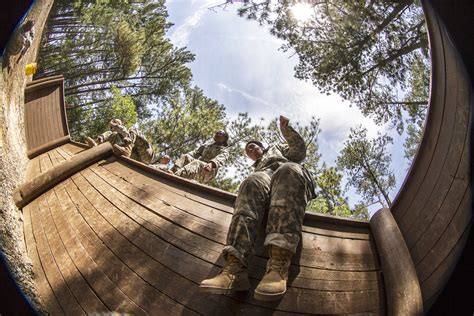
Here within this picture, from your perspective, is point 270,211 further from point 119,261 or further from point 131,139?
point 131,139

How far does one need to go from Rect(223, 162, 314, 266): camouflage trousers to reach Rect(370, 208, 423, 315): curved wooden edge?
1.43 ft

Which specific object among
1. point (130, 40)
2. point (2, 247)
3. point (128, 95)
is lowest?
point (2, 247)

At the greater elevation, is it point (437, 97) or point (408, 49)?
point (408, 49)

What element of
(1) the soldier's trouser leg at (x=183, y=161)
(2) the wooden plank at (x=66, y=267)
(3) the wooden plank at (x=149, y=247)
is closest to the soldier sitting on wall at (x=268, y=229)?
(3) the wooden plank at (x=149, y=247)

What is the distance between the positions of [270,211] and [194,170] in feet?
7.36

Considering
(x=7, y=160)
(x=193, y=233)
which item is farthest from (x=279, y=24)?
(x=7, y=160)

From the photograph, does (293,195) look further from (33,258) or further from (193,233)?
(33,258)

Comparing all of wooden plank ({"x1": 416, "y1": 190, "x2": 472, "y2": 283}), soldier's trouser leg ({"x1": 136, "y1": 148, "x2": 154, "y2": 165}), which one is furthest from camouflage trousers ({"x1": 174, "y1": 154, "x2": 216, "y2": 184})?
wooden plank ({"x1": 416, "y1": 190, "x2": 472, "y2": 283})

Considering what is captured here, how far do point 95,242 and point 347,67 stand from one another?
3.63 metres

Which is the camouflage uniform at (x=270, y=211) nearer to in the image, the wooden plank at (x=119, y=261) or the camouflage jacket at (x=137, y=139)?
the wooden plank at (x=119, y=261)

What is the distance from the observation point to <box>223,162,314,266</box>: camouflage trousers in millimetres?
1191

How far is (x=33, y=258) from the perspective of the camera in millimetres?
1264

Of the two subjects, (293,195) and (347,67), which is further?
(347,67)

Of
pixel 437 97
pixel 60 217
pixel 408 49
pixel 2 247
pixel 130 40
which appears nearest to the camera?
pixel 2 247
